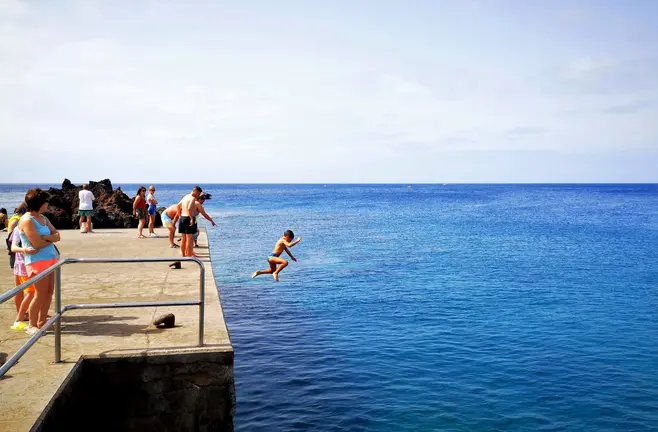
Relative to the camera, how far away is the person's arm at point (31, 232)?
23.3 ft

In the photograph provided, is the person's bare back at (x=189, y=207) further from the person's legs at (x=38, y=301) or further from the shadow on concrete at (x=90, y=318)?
the person's legs at (x=38, y=301)

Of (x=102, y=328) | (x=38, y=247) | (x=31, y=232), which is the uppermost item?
(x=31, y=232)

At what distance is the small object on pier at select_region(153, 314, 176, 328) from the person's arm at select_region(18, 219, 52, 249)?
1.78 meters

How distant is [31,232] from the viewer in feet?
23.4

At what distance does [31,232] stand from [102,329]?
163 centimetres

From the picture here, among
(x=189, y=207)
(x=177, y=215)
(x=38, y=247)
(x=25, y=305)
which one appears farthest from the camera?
(x=177, y=215)

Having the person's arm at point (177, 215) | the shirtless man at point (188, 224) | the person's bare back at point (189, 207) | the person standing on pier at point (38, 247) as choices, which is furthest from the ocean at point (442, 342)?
the person standing on pier at point (38, 247)

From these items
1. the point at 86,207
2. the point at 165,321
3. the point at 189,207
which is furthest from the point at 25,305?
the point at 86,207

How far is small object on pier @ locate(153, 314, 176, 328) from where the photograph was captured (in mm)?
7719

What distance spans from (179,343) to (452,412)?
6506mm

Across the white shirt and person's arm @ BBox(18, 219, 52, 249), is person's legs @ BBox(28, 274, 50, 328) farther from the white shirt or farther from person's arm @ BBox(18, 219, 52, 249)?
the white shirt

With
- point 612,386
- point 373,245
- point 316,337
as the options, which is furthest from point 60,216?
point 612,386

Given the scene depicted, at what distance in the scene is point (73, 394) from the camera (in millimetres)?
6004

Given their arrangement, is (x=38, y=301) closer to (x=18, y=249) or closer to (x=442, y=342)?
(x=18, y=249)
